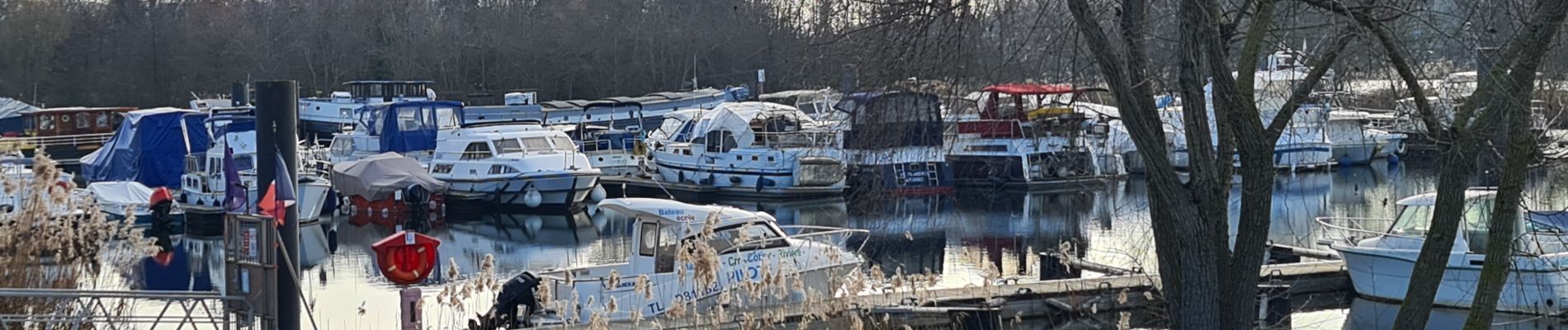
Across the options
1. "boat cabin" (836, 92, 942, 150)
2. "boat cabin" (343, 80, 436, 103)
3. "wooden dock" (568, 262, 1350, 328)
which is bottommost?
"wooden dock" (568, 262, 1350, 328)

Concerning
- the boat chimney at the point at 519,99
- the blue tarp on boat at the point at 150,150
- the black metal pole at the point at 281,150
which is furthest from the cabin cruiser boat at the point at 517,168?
the black metal pole at the point at 281,150

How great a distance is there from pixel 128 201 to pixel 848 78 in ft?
96.9

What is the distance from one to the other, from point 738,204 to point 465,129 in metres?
7.94

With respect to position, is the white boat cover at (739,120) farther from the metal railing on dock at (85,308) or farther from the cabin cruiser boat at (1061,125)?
the metal railing on dock at (85,308)

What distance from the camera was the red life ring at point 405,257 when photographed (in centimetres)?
1158

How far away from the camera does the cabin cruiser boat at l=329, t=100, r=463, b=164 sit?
4606cm

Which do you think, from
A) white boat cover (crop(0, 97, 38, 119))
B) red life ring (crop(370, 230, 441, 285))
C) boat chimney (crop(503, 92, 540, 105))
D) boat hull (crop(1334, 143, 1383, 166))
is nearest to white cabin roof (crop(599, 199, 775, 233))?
red life ring (crop(370, 230, 441, 285))

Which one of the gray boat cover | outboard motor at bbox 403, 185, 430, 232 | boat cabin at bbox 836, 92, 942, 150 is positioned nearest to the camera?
boat cabin at bbox 836, 92, 942, 150

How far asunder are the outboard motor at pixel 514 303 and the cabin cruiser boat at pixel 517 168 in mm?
22830

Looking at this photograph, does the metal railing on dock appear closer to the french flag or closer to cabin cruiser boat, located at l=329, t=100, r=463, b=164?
the french flag

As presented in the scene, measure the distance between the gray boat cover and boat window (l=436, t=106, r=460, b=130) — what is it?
652 cm

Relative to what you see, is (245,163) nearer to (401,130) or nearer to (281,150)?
(401,130)

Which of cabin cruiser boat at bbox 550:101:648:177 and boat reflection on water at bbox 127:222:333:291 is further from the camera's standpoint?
cabin cruiser boat at bbox 550:101:648:177

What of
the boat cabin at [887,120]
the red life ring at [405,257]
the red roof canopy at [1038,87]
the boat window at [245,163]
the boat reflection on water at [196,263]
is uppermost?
the red roof canopy at [1038,87]
